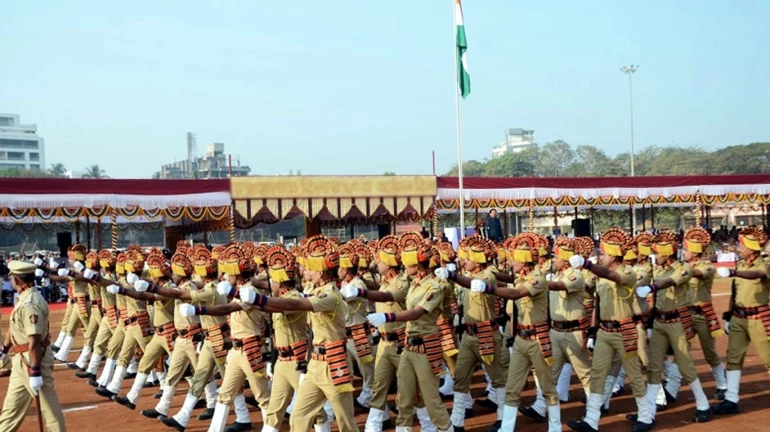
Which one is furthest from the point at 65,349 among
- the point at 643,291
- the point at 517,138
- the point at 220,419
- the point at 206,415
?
the point at 517,138

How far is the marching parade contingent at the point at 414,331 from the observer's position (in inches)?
305

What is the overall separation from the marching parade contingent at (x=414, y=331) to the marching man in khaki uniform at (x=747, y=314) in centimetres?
2

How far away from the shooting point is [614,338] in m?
9.30

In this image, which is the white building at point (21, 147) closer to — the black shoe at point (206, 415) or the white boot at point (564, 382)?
the black shoe at point (206, 415)

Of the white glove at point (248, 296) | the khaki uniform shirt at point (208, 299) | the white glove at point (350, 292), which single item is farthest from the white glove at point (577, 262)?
the khaki uniform shirt at point (208, 299)

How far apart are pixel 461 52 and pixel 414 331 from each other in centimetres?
1556

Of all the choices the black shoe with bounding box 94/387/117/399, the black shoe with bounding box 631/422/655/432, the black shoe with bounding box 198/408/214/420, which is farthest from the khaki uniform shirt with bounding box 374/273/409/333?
the black shoe with bounding box 94/387/117/399

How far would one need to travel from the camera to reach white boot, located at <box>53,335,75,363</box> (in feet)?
49.8

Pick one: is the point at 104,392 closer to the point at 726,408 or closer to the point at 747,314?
the point at 726,408

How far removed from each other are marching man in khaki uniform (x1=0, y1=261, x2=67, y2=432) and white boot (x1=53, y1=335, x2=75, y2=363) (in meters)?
7.59

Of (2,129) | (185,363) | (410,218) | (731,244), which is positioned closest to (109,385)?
(185,363)

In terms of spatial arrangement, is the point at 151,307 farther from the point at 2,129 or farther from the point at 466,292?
the point at 2,129

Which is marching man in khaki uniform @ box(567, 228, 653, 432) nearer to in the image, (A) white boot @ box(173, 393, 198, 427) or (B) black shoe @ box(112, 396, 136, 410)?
(A) white boot @ box(173, 393, 198, 427)

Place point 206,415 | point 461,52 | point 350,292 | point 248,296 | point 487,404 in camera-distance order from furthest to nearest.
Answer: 1. point 461,52
2. point 487,404
3. point 206,415
4. point 350,292
5. point 248,296
